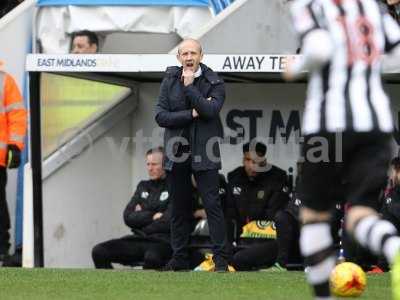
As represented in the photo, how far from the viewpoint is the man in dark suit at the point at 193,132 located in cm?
1020

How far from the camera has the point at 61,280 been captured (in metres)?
9.45

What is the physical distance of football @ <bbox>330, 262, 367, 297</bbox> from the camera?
27.1ft

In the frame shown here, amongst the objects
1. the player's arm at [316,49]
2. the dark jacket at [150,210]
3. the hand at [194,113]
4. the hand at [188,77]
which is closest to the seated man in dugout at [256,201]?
the dark jacket at [150,210]

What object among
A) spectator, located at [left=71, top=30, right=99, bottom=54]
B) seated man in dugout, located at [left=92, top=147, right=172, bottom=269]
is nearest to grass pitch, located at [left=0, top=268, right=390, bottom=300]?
seated man in dugout, located at [left=92, top=147, right=172, bottom=269]

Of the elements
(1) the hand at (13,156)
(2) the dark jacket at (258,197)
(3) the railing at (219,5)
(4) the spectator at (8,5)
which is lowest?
(2) the dark jacket at (258,197)

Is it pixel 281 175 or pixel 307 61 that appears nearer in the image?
pixel 307 61

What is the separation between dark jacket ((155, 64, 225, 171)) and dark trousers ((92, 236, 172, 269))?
1205 mm

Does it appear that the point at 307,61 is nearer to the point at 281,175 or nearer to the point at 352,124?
the point at 352,124

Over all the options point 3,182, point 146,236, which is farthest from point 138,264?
point 3,182

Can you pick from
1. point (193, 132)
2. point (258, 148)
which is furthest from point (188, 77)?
point (258, 148)

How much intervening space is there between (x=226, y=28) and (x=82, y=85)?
6.43 feet

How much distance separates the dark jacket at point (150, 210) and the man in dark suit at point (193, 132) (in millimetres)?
1014

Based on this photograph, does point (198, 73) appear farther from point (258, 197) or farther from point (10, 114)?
point (10, 114)

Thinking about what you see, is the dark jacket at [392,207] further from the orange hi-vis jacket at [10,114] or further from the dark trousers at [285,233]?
the orange hi-vis jacket at [10,114]
